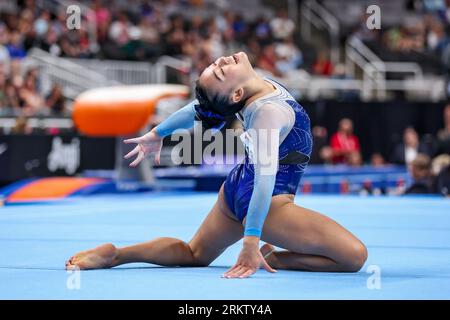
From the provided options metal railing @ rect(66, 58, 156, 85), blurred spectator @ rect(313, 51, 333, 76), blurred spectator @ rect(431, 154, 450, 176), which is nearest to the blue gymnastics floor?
blurred spectator @ rect(431, 154, 450, 176)

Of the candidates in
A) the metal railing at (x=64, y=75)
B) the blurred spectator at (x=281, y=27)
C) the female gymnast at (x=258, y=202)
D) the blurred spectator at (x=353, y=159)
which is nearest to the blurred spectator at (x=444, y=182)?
the blurred spectator at (x=353, y=159)

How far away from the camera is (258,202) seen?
3.29 metres

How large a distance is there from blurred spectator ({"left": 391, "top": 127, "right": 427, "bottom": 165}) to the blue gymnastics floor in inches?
157

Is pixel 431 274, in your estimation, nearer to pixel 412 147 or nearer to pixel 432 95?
pixel 412 147

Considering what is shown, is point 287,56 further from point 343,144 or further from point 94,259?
point 94,259

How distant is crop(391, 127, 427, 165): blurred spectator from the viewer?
38.5ft

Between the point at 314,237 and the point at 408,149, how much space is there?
8768 mm

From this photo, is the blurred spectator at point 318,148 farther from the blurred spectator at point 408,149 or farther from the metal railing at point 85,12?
the metal railing at point 85,12

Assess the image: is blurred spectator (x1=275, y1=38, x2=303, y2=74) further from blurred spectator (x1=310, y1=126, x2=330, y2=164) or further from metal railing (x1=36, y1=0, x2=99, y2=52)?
metal railing (x1=36, y1=0, x2=99, y2=52)

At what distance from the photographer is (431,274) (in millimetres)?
3506

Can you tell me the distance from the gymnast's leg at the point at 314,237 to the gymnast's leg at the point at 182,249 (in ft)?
0.69

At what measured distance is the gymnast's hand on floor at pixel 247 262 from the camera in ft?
10.7
